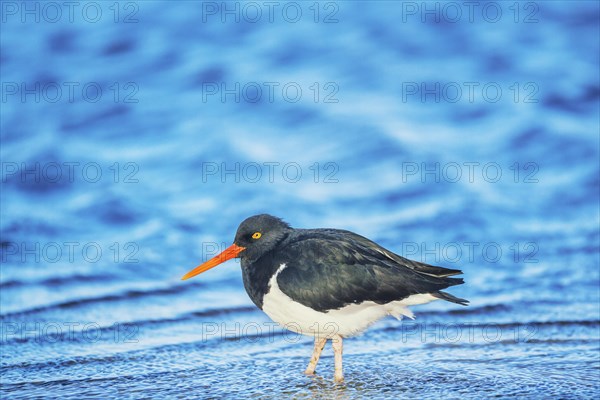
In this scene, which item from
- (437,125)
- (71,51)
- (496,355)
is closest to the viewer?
(496,355)

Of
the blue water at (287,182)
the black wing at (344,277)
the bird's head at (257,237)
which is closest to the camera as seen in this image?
the black wing at (344,277)

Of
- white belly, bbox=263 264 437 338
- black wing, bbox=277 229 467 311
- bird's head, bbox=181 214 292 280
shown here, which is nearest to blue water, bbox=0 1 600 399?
white belly, bbox=263 264 437 338

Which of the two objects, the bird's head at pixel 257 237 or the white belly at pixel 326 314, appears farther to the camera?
the bird's head at pixel 257 237

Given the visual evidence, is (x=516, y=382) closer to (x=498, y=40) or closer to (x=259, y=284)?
(x=259, y=284)

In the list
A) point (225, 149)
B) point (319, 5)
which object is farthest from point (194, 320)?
point (319, 5)

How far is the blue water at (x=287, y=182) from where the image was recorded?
587 cm

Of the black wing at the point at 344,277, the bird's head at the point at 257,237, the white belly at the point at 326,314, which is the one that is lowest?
the white belly at the point at 326,314

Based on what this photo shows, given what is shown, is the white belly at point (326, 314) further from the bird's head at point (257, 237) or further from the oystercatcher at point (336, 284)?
the bird's head at point (257, 237)

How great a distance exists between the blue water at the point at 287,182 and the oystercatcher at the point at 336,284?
381 millimetres

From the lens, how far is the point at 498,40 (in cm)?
1372

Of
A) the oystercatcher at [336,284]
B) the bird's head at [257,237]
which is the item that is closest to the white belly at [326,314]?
the oystercatcher at [336,284]

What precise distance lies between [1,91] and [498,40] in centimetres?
755

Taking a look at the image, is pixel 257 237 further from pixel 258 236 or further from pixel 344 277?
pixel 344 277

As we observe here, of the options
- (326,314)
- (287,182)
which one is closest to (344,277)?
(326,314)
